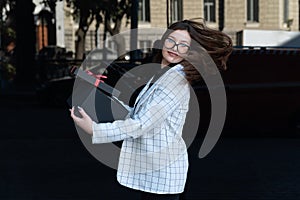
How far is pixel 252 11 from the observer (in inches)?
1759

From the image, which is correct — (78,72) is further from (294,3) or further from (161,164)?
(294,3)

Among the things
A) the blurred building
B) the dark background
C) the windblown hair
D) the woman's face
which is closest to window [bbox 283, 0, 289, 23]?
the blurred building

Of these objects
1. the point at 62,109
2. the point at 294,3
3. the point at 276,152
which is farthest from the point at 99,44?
the point at 276,152

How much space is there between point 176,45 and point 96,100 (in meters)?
0.49

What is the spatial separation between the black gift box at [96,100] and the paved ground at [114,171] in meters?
2.65

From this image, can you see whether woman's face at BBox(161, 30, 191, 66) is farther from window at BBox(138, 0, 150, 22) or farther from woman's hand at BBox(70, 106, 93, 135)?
window at BBox(138, 0, 150, 22)

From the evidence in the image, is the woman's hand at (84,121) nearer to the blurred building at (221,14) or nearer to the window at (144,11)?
the blurred building at (221,14)

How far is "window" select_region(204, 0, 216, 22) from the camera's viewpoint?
148 feet

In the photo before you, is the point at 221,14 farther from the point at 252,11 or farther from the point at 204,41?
the point at 204,41

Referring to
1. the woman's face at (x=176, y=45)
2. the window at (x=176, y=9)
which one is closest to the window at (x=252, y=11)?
the window at (x=176, y=9)

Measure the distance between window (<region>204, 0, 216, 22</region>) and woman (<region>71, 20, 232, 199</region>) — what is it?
4194cm

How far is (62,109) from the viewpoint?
17750 mm

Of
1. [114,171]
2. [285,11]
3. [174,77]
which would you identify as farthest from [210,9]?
[174,77]

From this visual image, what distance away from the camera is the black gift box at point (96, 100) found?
10.7 ft
